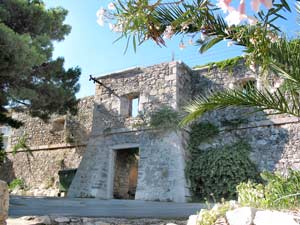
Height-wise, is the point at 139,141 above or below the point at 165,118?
below

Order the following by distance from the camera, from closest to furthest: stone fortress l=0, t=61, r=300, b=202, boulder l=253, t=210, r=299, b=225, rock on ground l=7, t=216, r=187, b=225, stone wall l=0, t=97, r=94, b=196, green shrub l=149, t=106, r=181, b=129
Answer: boulder l=253, t=210, r=299, b=225, rock on ground l=7, t=216, r=187, b=225, stone fortress l=0, t=61, r=300, b=202, green shrub l=149, t=106, r=181, b=129, stone wall l=0, t=97, r=94, b=196

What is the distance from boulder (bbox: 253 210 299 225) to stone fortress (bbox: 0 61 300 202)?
6.11 metres

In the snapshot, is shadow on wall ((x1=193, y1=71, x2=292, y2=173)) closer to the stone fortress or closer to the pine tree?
the stone fortress

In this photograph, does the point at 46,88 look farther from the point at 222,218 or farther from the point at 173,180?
the point at 222,218

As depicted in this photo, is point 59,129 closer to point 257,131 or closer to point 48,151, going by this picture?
point 48,151

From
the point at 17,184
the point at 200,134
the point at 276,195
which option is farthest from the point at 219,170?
the point at 17,184

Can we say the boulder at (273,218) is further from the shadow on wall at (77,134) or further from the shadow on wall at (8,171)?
the shadow on wall at (8,171)

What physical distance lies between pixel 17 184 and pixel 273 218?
41.0ft

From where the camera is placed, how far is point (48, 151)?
13156 millimetres

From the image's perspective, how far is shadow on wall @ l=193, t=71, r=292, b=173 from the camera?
8.62m

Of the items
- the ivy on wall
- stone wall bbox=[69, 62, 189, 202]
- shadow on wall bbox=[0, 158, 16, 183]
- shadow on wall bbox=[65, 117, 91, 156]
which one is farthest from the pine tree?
shadow on wall bbox=[0, 158, 16, 183]

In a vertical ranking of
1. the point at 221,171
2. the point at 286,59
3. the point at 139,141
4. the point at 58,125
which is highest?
→ the point at 58,125

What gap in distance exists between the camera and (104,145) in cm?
1050

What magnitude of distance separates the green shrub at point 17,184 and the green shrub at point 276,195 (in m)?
11.4
